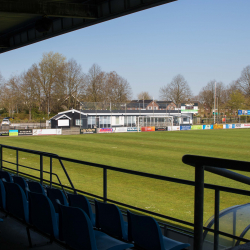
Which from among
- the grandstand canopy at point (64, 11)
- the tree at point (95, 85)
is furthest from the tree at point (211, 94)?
the grandstand canopy at point (64, 11)

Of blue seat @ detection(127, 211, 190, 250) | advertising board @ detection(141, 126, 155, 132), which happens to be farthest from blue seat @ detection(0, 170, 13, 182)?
advertising board @ detection(141, 126, 155, 132)

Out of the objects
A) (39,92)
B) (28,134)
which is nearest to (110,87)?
(39,92)

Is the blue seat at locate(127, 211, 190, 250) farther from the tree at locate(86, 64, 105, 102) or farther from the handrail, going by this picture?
the tree at locate(86, 64, 105, 102)

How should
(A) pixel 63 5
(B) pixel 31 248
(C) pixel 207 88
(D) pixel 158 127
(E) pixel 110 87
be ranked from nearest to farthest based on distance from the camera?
(B) pixel 31 248
(A) pixel 63 5
(D) pixel 158 127
(E) pixel 110 87
(C) pixel 207 88

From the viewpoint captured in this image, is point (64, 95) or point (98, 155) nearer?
point (98, 155)

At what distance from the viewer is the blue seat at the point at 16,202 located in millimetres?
3875

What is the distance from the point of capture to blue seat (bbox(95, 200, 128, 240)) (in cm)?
319

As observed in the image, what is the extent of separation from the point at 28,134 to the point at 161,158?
25.2 m

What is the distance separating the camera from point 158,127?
53594 mm

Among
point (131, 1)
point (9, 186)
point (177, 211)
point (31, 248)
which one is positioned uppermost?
point (131, 1)

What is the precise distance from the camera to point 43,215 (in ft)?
11.2

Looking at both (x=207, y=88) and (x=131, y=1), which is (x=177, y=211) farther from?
(x=207, y=88)

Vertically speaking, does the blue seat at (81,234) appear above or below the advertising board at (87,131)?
above

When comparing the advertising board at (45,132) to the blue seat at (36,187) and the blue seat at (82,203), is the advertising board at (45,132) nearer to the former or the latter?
the blue seat at (36,187)
